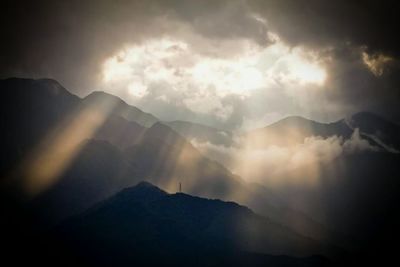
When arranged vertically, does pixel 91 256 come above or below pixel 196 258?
below

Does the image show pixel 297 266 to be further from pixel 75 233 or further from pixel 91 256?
pixel 75 233

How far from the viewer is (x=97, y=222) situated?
199 m

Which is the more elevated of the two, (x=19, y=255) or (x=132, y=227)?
(x=132, y=227)

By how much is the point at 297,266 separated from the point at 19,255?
127 meters

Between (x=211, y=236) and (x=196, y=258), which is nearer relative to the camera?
(x=196, y=258)

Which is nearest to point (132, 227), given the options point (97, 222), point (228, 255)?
point (97, 222)

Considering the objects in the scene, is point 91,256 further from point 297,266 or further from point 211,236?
point 297,266

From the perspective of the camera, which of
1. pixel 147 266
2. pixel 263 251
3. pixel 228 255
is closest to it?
pixel 147 266

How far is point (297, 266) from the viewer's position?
172m

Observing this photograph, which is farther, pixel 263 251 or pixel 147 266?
pixel 263 251

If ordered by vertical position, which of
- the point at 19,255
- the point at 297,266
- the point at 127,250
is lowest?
the point at 19,255

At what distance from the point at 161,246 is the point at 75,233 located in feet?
146

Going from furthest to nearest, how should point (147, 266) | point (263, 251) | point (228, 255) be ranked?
point (263, 251) < point (228, 255) < point (147, 266)

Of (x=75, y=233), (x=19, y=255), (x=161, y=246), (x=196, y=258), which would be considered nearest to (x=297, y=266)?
(x=196, y=258)
